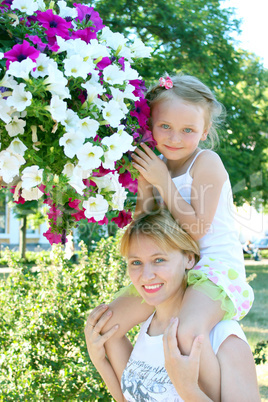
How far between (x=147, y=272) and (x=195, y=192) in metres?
0.53

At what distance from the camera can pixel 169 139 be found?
9.02ft

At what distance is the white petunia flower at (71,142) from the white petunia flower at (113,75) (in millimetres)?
321

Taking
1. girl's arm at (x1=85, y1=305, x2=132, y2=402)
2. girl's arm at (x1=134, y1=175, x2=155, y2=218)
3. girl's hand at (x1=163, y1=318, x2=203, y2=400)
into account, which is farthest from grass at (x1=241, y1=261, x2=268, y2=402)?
girl's hand at (x1=163, y1=318, x2=203, y2=400)

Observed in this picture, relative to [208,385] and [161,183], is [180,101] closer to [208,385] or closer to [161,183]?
[161,183]

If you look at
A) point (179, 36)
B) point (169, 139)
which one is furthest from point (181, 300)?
point (179, 36)

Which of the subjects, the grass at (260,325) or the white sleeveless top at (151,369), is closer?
the white sleeveless top at (151,369)

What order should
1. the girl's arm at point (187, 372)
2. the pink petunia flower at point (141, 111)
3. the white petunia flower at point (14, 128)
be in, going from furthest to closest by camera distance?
the pink petunia flower at point (141, 111), the girl's arm at point (187, 372), the white petunia flower at point (14, 128)

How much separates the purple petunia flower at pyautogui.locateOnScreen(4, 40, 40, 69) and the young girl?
2.52 ft

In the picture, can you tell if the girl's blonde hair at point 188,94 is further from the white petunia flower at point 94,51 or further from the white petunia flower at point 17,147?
the white petunia flower at point 17,147

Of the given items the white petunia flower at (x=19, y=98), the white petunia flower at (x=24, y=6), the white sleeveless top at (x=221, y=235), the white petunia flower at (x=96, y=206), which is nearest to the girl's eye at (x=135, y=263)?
the white sleeveless top at (x=221, y=235)

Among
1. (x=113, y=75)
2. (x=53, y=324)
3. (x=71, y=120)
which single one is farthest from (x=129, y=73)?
(x=53, y=324)

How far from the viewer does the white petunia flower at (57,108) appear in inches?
69.5

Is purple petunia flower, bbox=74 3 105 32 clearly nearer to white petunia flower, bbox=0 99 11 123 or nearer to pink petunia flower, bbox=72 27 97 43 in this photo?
pink petunia flower, bbox=72 27 97 43

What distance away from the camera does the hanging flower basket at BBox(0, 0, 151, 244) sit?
1.78 meters
